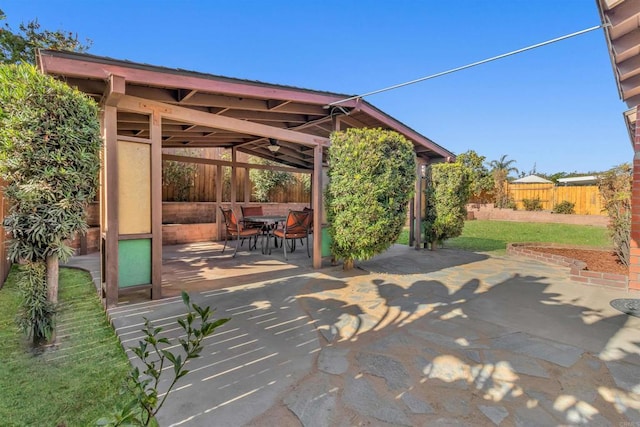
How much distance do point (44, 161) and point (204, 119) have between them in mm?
2209

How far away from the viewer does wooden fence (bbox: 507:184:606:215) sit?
16875 millimetres

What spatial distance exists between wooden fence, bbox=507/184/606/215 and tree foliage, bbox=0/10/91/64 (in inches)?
946

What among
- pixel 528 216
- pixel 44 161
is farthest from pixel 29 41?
pixel 528 216

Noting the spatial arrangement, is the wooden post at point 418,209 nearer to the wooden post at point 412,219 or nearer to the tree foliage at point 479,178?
the wooden post at point 412,219

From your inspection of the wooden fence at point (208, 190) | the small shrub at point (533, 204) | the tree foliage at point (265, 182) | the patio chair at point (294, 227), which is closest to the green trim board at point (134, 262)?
the patio chair at point (294, 227)

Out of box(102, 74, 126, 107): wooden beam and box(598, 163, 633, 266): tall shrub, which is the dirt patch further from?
box(102, 74, 126, 107): wooden beam

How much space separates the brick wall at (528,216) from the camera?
48.4 ft

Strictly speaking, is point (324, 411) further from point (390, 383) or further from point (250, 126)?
point (250, 126)

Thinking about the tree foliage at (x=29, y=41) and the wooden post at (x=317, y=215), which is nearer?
the wooden post at (x=317, y=215)

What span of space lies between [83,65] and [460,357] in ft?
15.1

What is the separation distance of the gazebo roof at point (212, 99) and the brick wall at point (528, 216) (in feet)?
35.2

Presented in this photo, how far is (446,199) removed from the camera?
25.5 feet

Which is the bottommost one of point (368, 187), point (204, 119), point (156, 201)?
point (156, 201)

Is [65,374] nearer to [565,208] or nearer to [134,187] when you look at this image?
[134,187]
